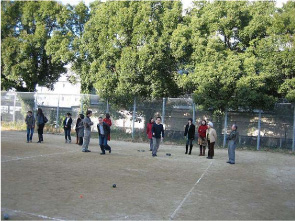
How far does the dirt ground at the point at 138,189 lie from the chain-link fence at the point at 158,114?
20.7 ft

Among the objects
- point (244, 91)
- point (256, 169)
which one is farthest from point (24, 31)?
point (256, 169)

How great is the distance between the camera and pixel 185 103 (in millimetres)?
19828

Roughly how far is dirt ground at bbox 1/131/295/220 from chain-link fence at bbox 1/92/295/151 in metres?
6.30

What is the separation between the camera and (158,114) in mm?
20156

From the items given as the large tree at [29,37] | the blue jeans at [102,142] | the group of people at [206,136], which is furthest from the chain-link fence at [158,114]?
the blue jeans at [102,142]

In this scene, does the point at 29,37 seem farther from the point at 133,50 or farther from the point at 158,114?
the point at 158,114

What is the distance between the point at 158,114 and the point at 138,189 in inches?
500

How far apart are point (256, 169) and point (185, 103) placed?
8806mm

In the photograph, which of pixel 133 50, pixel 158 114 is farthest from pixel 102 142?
pixel 133 50

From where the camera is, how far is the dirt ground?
19.2 ft

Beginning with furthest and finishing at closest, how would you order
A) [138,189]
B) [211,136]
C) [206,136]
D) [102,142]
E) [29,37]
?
1. [29,37]
2. [206,136]
3. [211,136]
4. [102,142]
5. [138,189]

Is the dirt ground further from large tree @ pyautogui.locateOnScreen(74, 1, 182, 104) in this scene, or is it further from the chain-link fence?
large tree @ pyautogui.locateOnScreen(74, 1, 182, 104)

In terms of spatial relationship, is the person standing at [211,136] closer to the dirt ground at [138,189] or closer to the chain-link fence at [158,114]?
the dirt ground at [138,189]

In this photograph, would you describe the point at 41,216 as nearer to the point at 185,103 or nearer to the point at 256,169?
the point at 256,169
